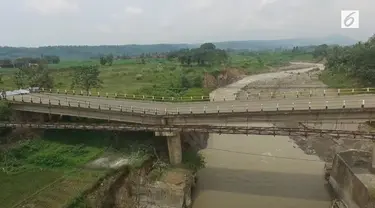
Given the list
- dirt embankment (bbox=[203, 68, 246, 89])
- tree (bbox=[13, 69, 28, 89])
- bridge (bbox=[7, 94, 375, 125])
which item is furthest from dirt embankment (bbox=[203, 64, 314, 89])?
bridge (bbox=[7, 94, 375, 125])

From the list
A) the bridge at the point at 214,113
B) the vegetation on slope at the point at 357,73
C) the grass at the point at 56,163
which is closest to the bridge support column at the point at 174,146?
the bridge at the point at 214,113

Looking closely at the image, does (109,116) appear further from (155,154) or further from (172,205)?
(172,205)

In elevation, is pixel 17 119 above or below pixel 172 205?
above

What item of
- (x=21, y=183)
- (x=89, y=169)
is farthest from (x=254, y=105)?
(x=21, y=183)

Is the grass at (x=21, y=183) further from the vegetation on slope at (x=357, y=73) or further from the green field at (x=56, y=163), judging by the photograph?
the vegetation on slope at (x=357, y=73)

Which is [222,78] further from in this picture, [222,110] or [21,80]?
[222,110]

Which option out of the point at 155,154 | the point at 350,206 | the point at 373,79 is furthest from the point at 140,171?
the point at 373,79
